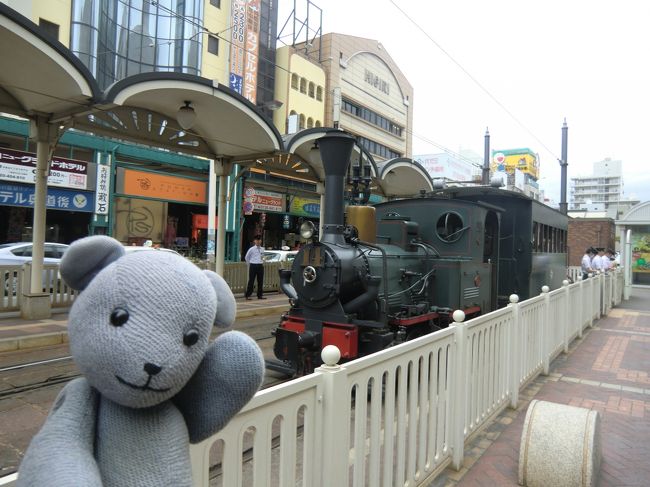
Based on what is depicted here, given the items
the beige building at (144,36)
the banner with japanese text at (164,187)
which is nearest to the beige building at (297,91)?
the beige building at (144,36)

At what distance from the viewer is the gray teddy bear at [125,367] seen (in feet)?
3.98

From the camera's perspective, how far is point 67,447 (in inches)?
45.9

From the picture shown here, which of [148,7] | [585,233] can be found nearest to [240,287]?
[148,7]

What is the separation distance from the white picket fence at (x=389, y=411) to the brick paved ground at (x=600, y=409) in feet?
0.53

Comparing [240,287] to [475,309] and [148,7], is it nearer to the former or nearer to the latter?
[475,309]

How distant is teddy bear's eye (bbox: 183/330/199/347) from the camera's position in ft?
4.30

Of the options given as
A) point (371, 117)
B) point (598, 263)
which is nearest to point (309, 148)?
point (598, 263)

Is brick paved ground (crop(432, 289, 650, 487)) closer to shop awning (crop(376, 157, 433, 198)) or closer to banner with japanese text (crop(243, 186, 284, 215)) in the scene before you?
shop awning (crop(376, 157, 433, 198))

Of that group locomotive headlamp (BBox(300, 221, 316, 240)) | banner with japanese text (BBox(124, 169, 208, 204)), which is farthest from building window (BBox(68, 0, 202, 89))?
locomotive headlamp (BBox(300, 221, 316, 240))

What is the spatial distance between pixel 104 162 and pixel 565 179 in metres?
16.7

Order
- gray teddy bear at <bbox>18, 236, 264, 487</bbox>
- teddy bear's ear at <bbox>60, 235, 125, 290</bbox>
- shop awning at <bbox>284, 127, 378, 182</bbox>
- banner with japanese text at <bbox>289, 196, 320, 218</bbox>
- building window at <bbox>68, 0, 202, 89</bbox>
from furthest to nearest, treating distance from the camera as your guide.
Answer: banner with japanese text at <bbox>289, 196, 320, 218</bbox> → building window at <bbox>68, 0, 202, 89</bbox> → shop awning at <bbox>284, 127, 378, 182</bbox> → teddy bear's ear at <bbox>60, 235, 125, 290</bbox> → gray teddy bear at <bbox>18, 236, 264, 487</bbox>

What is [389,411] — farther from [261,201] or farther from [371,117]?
[371,117]

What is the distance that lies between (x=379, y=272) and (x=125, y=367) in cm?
501

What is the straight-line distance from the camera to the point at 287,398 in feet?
6.83
